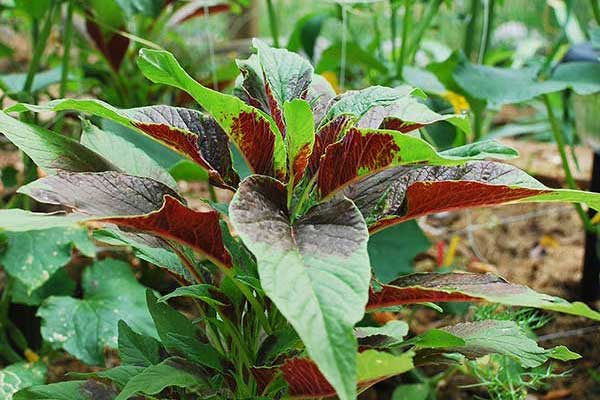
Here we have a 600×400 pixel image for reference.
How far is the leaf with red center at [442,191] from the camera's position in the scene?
656 mm

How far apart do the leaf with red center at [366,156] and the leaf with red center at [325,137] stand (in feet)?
0.09

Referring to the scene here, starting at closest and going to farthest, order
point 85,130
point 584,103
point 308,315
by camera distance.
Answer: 1. point 308,315
2. point 85,130
3. point 584,103

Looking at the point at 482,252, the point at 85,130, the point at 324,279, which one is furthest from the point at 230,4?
the point at 324,279

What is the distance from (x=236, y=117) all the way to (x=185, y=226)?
0.11 metres

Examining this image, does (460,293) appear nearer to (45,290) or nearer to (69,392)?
(69,392)

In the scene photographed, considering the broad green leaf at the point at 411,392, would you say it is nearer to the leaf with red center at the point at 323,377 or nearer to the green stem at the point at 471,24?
the leaf with red center at the point at 323,377

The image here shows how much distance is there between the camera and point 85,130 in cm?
79

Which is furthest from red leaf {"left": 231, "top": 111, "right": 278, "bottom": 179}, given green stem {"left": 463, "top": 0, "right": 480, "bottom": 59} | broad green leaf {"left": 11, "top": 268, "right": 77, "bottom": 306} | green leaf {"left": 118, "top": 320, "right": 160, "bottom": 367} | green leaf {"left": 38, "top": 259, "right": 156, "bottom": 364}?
green stem {"left": 463, "top": 0, "right": 480, "bottom": 59}

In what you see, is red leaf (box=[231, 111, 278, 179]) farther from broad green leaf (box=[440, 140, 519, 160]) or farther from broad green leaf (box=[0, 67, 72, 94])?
broad green leaf (box=[0, 67, 72, 94])

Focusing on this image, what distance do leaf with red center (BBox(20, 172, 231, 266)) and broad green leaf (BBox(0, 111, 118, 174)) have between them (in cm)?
6

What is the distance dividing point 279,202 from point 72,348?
70 cm

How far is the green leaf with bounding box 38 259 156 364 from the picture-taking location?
1.23 metres

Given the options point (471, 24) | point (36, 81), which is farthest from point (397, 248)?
point (36, 81)

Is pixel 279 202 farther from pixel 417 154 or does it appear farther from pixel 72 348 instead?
pixel 72 348
